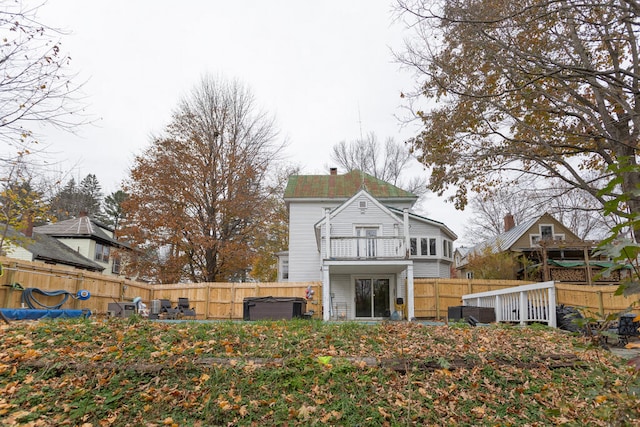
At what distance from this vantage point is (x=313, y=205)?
2238 centimetres

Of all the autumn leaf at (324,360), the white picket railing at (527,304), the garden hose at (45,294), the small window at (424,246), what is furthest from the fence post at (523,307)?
the garden hose at (45,294)

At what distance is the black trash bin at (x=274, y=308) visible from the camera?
12828mm

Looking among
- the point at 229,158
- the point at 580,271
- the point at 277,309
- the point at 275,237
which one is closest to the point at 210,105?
the point at 229,158

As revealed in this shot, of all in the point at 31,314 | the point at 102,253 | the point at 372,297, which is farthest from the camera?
the point at 102,253

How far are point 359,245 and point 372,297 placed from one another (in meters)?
3.55

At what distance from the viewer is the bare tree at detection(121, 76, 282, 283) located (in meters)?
21.5

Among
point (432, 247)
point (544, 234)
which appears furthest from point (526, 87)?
point (544, 234)

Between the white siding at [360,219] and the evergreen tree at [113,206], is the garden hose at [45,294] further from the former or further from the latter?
the evergreen tree at [113,206]

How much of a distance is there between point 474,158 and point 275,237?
2261cm

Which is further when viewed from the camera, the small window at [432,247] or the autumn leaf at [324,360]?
the small window at [432,247]

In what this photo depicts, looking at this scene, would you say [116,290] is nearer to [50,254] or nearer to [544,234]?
[50,254]

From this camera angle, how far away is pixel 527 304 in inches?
430

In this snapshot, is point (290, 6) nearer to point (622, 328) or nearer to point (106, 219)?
point (622, 328)

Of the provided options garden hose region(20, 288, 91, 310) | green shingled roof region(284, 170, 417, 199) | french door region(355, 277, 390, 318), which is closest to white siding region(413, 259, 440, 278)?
french door region(355, 277, 390, 318)
